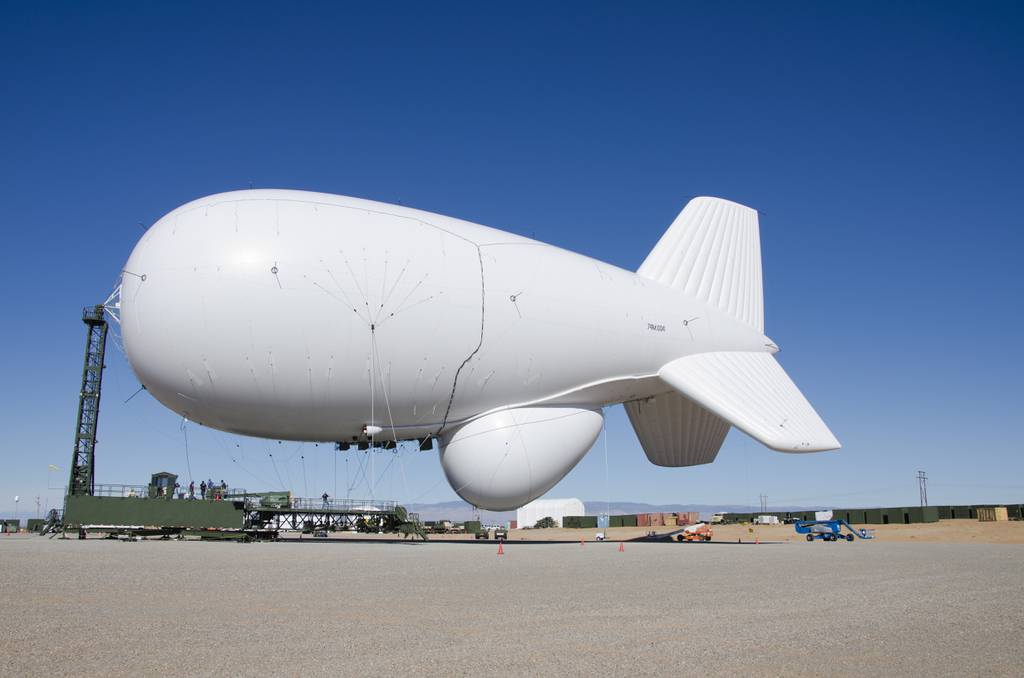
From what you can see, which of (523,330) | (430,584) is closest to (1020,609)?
(430,584)

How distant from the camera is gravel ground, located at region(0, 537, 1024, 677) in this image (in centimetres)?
594

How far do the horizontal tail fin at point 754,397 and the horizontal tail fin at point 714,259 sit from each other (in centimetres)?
250

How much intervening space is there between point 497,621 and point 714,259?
22.3m

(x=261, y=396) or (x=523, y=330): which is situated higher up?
(x=523, y=330)

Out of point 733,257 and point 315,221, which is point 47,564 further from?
point 733,257

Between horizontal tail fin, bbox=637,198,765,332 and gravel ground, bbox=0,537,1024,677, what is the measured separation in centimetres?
A: 1432

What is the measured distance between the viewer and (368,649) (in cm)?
646

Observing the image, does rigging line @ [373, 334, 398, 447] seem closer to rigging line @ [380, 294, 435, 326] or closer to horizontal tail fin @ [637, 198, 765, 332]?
rigging line @ [380, 294, 435, 326]

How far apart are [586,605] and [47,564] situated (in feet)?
36.0

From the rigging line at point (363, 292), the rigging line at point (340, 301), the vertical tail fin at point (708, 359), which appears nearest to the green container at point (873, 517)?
the vertical tail fin at point (708, 359)

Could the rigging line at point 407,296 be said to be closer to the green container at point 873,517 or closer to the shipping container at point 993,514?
the shipping container at point 993,514

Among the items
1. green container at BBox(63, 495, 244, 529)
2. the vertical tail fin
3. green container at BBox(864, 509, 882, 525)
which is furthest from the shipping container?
green container at BBox(63, 495, 244, 529)

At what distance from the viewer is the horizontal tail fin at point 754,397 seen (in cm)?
2325

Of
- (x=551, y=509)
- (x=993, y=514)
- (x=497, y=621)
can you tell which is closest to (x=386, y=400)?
(x=497, y=621)
